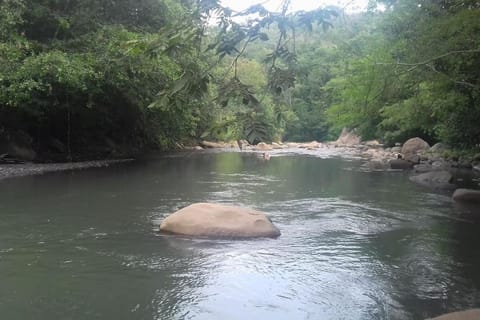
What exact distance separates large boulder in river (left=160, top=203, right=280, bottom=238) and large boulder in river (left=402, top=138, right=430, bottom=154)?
61.2 feet

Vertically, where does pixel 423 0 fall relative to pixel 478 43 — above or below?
above

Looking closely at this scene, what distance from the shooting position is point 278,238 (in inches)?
320

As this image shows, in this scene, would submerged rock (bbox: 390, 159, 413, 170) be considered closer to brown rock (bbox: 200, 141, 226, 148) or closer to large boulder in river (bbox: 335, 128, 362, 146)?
brown rock (bbox: 200, 141, 226, 148)

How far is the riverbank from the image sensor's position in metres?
14.5

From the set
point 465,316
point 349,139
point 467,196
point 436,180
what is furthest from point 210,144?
point 465,316

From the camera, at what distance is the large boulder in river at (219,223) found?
8.05 m

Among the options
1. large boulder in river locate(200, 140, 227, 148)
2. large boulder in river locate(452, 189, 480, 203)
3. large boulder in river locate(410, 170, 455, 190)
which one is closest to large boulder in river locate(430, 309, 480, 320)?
large boulder in river locate(452, 189, 480, 203)

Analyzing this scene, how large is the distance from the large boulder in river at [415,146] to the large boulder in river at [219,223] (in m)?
18.6

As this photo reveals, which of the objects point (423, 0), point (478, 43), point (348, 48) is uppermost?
point (348, 48)

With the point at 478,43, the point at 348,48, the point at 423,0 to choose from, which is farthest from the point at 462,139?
the point at 348,48

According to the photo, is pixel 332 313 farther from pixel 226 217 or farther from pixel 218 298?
pixel 226 217

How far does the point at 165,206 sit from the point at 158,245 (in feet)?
10.3

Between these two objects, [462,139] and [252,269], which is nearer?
Result: [252,269]

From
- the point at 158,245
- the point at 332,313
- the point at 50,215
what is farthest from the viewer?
the point at 50,215
